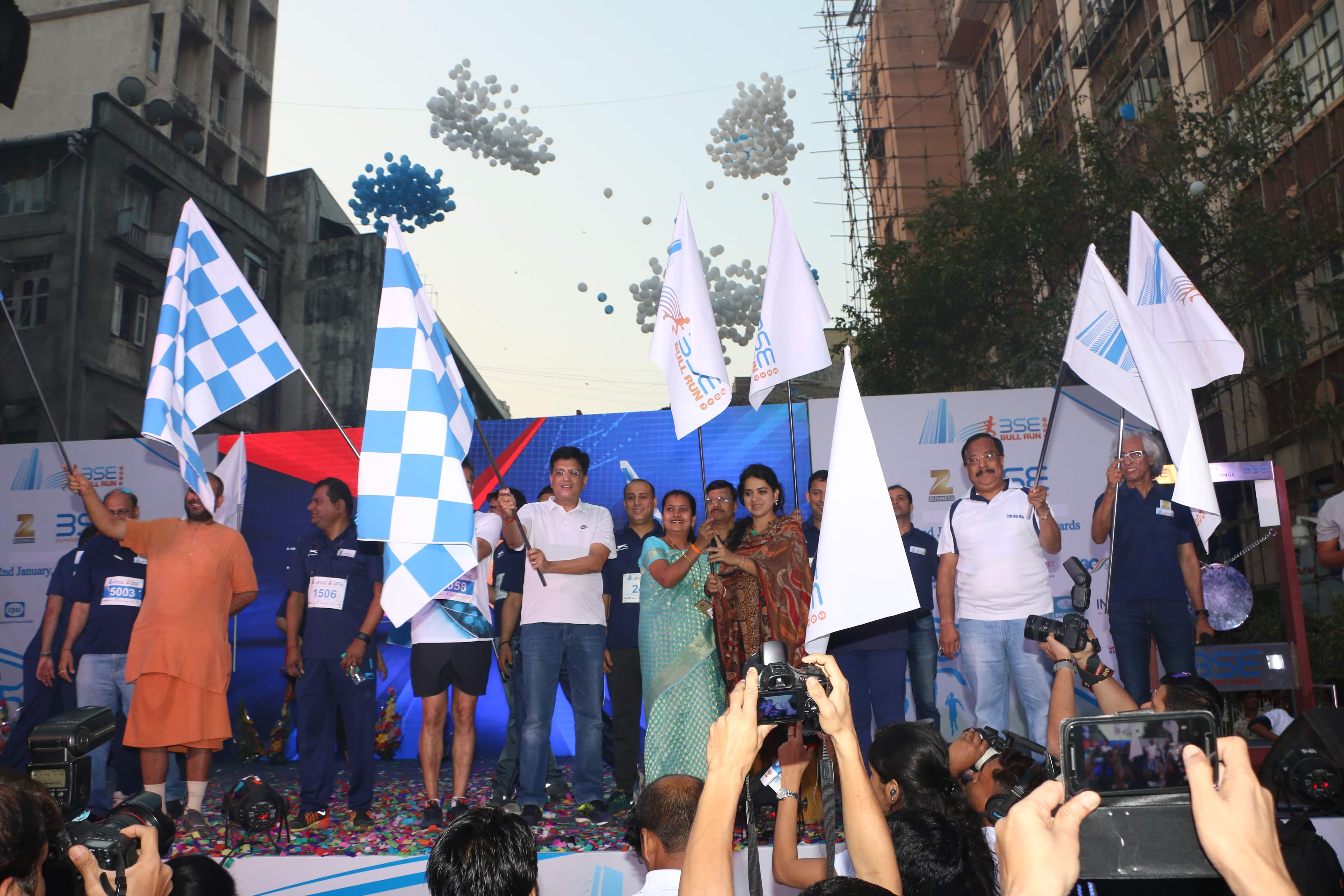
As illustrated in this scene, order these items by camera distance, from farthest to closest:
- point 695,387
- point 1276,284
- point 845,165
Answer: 1. point 845,165
2. point 1276,284
3. point 695,387

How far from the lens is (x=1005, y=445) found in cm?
656

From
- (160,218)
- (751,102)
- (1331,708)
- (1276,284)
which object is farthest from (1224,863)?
(160,218)

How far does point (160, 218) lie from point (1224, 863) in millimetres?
17768

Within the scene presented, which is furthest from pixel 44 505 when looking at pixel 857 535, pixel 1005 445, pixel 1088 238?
pixel 1088 238

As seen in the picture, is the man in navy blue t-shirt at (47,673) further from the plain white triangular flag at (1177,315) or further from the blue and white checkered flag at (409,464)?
the plain white triangular flag at (1177,315)

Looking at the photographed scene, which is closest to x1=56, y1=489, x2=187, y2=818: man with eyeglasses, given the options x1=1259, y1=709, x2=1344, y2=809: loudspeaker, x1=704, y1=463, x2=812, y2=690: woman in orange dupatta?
x1=704, y1=463, x2=812, y2=690: woman in orange dupatta

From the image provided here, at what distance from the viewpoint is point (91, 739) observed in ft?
7.22

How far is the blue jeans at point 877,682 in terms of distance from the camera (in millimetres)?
4766

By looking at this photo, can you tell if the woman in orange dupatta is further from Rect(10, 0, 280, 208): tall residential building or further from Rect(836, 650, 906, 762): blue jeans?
Rect(10, 0, 280, 208): tall residential building

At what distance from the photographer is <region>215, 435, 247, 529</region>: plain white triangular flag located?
243 inches

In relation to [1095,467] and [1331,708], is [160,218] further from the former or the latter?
[1331,708]

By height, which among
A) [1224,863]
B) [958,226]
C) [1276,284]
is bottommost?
[1224,863]

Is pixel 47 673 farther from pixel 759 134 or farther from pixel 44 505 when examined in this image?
pixel 759 134

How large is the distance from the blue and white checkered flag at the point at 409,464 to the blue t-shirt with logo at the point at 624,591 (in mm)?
1312
